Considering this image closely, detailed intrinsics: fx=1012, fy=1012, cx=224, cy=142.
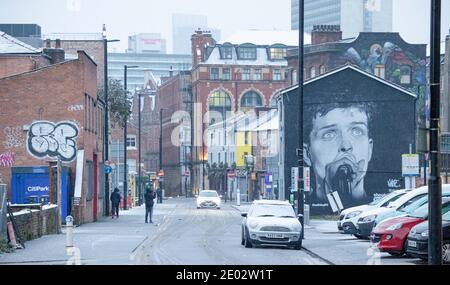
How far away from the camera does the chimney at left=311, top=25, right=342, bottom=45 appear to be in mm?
70625

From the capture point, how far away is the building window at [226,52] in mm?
108900

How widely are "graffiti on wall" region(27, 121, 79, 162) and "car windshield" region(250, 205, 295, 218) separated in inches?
489

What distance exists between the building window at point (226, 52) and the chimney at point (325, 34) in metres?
27.7

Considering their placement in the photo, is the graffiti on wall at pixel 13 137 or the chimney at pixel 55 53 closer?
the graffiti on wall at pixel 13 137

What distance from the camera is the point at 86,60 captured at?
131 ft

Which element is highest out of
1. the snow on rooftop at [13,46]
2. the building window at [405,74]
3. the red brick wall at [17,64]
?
the building window at [405,74]

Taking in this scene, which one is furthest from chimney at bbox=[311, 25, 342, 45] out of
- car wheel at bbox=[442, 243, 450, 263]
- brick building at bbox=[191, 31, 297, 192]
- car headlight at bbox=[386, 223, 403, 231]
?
car wheel at bbox=[442, 243, 450, 263]

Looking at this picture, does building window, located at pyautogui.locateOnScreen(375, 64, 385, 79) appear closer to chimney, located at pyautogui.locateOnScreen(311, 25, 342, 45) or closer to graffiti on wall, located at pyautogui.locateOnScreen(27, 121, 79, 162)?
chimney, located at pyautogui.locateOnScreen(311, 25, 342, 45)

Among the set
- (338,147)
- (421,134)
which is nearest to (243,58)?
(338,147)

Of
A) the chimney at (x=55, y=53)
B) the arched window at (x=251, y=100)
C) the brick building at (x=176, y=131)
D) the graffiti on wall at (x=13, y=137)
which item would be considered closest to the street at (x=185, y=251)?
the graffiti on wall at (x=13, y=137)

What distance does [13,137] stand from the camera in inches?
1497

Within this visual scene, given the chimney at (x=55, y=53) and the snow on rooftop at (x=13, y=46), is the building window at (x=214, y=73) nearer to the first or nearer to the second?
the chimney at (x=55, y=53)
